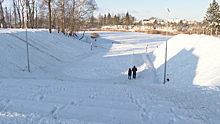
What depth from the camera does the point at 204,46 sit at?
20.6m

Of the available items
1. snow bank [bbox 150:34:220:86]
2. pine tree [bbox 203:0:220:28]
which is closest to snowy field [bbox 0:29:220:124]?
snow bank [bbox 150:34:220:86]

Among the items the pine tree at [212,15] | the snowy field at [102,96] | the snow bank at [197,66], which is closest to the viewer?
the snowy field at [102,96]

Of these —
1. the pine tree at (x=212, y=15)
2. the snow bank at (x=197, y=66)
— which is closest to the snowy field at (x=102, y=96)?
the snow bank at (x=197, y=66)

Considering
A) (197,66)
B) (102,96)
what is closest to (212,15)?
(197,66)

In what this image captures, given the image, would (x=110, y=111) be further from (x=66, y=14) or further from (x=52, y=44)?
(x=66, y=14)

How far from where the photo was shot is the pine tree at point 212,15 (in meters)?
42.9

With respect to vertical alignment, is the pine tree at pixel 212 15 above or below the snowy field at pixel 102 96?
above

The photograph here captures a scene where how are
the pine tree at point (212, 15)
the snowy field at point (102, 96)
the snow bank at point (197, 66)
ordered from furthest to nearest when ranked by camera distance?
the pine tree at point (212, 15) → the snow bank at point (197, 66) → the snowy field at point (102, 96)

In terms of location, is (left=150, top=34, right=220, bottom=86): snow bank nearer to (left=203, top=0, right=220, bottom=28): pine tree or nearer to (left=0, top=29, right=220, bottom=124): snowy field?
(left=0, top=29, right=220, bottom=124): snowy field

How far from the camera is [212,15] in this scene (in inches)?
1766

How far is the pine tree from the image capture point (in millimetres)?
42938

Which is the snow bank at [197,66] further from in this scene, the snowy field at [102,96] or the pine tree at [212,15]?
the pine tree at [212,15]

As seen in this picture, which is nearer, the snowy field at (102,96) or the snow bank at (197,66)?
the snowy field at (102,96)

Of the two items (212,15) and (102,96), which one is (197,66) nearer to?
(102,96)
